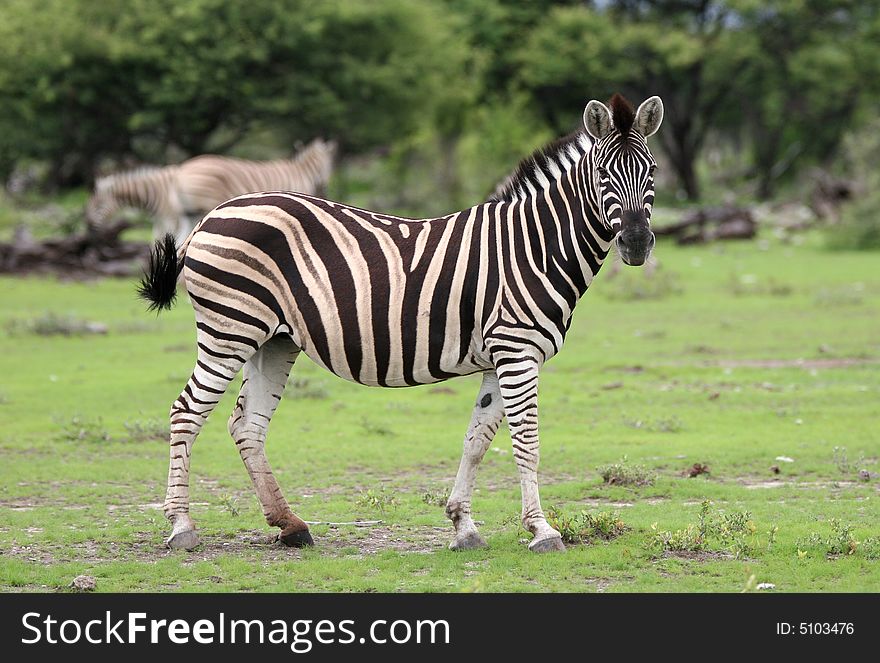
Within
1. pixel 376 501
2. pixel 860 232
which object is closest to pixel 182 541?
pixel 376 501

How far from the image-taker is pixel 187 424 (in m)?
7.53

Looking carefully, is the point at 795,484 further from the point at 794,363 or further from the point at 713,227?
the point at 713,227

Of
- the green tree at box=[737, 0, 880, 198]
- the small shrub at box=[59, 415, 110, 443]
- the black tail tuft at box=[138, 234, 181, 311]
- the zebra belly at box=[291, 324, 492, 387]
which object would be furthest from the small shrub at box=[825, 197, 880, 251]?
the black tail tuft at box=[138, 234, 181, 311]

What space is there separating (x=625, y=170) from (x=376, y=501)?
9.42ft

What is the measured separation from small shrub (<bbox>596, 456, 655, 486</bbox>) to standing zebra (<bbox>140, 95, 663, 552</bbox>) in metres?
1.99

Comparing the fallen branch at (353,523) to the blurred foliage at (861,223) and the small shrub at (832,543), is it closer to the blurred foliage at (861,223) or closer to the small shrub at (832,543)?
the small shrub at (832,543)

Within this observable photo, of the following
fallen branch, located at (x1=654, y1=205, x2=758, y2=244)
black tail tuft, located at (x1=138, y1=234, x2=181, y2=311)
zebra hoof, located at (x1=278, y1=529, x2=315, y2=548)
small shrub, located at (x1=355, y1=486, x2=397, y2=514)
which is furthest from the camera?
fallen branch, located at (x1=654, y1=205, x2=758, y2=244)

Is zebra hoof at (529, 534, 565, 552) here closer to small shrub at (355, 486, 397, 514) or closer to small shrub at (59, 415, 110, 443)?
small shrub at (355, 486, 397, 514)

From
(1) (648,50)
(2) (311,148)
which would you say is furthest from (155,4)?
(1) (648,50)

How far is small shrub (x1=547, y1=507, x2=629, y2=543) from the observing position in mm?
7574

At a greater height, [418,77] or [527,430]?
[418,77]
